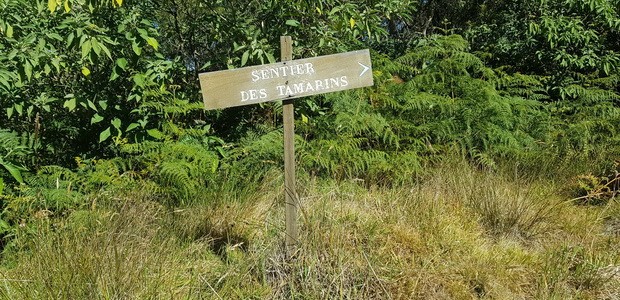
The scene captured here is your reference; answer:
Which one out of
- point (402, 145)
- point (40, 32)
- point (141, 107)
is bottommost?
point (402, 145)

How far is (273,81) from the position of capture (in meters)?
3.08

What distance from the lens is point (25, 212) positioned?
12.2ft

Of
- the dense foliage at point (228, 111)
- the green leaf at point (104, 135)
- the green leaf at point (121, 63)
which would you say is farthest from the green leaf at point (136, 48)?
the green leaf at point (104, 135)

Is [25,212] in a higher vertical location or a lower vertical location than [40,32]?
lower

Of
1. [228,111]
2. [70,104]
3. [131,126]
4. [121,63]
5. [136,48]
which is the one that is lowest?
[228,111]

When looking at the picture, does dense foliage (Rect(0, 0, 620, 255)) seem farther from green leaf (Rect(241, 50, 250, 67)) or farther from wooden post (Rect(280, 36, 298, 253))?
wooden post (Rect(280, 36, 298, 253))

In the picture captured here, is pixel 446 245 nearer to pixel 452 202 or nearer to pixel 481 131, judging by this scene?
pixel 452 202

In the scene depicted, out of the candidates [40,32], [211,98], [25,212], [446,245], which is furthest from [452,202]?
[40,32]

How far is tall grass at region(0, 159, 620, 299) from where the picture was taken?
2852 millimetres

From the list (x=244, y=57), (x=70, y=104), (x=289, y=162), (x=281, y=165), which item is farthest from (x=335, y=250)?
(x=70, y=104)

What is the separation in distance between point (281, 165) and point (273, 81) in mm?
1955

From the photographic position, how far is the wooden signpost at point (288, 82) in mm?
3055

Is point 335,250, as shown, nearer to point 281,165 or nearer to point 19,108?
point 281,165

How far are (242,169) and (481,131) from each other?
246cm
